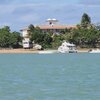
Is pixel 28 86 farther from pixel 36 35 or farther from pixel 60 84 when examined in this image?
pixel 36 35

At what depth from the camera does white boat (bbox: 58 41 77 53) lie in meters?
154

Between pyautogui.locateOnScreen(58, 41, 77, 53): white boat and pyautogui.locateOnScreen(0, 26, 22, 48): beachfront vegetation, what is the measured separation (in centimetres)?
1209

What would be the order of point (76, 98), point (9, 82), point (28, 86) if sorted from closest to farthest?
point (76, 98)
point (28, 86)
point (9, 82)

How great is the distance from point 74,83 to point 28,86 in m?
3.64

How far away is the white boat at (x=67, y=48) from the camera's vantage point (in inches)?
6058

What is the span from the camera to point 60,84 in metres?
38.5

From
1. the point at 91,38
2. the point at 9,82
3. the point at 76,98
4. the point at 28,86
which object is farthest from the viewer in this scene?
the point at 91,38

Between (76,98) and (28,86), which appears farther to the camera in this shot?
(28,86)

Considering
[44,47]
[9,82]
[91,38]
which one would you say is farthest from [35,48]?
[9,82]

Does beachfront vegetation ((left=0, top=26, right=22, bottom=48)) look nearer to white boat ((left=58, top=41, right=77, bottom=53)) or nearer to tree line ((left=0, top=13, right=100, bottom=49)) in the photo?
tree line ((left=0, top=13, right=100, bottom=49))

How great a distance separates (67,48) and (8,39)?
52.2 feet

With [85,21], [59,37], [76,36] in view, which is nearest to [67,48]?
[76,36]

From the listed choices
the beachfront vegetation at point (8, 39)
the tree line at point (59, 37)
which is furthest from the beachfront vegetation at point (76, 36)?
the beachfront vegetation at point (8, 39)

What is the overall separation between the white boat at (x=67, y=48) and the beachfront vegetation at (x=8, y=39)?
12.1 meters
